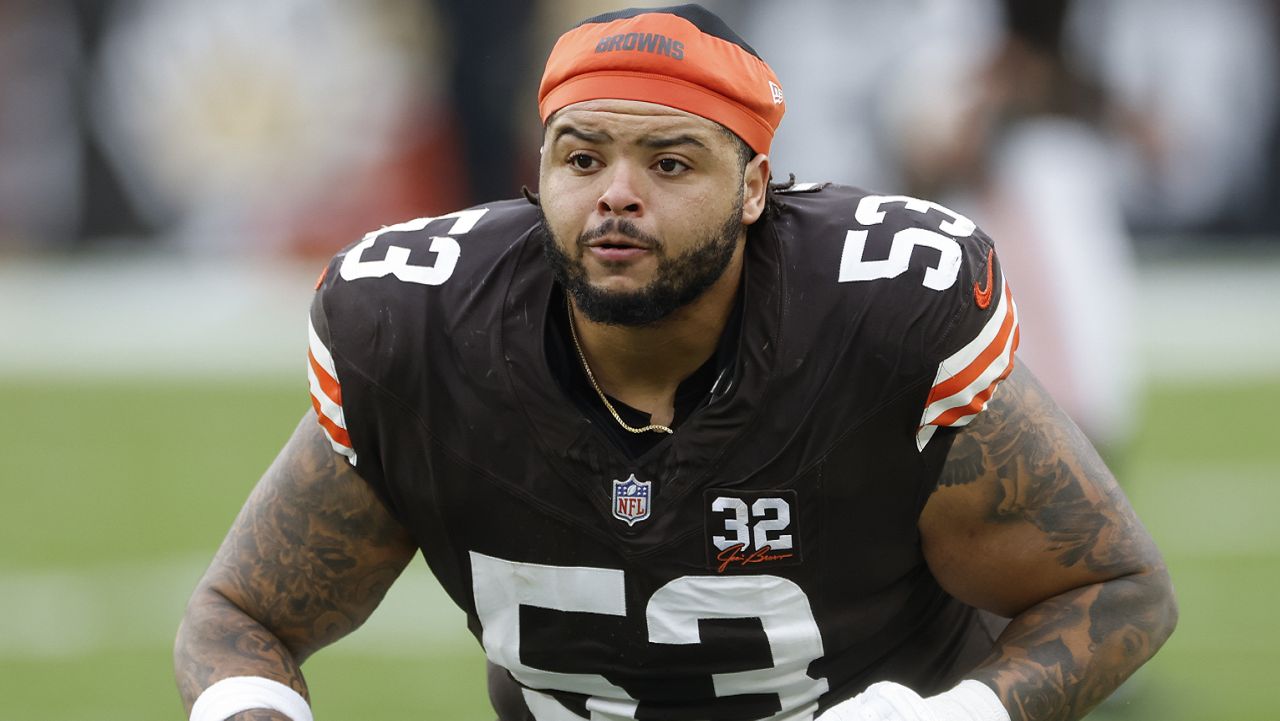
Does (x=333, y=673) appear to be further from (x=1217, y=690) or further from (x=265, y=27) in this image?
(x=265, y=27)

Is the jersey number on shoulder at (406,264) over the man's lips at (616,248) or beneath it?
beneath

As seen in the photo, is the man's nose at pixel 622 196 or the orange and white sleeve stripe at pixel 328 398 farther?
the orange and white sleeve stripe at pixel 328 398

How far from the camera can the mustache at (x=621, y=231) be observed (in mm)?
2707

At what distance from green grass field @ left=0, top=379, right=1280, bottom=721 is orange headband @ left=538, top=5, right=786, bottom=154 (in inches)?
106

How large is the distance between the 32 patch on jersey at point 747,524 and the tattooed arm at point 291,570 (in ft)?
1.78

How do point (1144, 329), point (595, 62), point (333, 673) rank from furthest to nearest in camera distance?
point (1144, 329) < point (333, 673) < point (595, 62)

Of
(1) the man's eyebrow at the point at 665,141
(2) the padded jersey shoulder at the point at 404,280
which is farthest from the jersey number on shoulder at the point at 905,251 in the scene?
(2) the padded jersey shoulder at the point at 404,280

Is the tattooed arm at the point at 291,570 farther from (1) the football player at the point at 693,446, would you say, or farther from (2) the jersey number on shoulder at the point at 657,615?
(2) the jersey number on shoulder at the point at 657,615

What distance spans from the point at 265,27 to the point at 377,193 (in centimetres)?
113

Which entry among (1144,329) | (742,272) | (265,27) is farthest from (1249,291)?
(742,272)

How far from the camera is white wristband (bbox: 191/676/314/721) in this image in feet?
9.30

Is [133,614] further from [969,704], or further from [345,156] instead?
[345,156]

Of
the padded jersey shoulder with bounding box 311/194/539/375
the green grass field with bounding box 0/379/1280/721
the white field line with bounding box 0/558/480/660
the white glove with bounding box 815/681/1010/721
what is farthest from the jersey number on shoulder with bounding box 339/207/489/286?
the white field line with bounding box 0/558/480/660

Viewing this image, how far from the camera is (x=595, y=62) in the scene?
2809 mm
